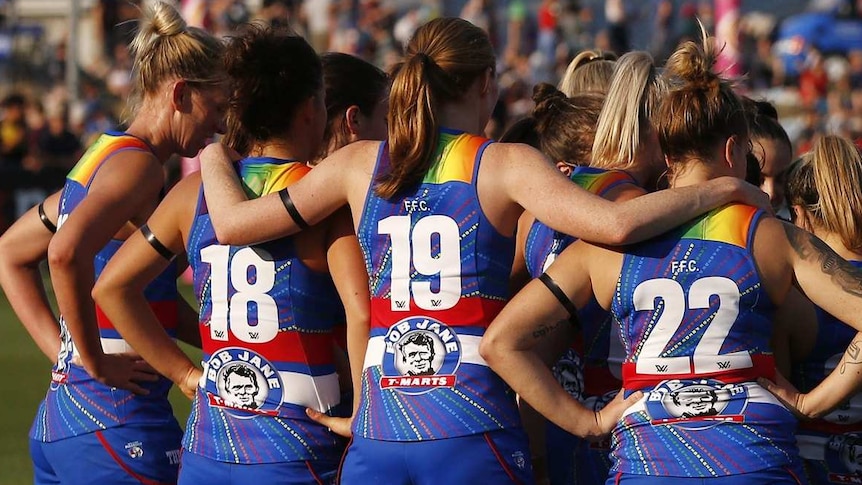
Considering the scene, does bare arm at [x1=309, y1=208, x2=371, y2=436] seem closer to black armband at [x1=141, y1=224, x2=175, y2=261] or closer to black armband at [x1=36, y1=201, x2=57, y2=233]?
black armband at [x1=141, y1=224, x2=175, y2=261]

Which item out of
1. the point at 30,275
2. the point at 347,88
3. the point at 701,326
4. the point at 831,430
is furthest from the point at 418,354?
the point at 30,275

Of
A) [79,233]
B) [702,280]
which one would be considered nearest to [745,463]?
[702,280]

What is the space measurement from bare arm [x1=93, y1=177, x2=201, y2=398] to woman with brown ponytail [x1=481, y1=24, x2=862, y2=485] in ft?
3.81

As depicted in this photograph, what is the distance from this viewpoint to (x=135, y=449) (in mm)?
4562

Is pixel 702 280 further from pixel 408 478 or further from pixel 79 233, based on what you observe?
pixel 79 233

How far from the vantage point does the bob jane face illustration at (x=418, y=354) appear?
149 inches

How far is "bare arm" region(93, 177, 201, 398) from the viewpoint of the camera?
4258mm

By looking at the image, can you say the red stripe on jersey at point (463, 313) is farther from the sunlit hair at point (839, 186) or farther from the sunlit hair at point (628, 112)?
the sunlit hair at point (839, 186)

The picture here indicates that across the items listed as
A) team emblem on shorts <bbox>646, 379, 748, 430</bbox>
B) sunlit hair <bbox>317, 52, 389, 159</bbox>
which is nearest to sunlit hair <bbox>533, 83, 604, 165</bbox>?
sunlit hair <bbox>317, 52, 389, 159</bbox>

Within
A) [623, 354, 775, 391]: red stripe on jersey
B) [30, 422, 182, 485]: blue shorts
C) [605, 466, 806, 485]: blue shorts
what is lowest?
[605, 466, 806, 485]: blue shorts

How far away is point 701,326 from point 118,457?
2.10 m

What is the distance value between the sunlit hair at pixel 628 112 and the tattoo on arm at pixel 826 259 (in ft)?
2.45

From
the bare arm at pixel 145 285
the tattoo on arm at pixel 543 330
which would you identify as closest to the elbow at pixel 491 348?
the tattoo on arm at pixel 543 330

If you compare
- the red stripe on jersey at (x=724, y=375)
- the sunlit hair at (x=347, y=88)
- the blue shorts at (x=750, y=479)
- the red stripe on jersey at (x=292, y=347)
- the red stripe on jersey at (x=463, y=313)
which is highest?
the sunlit hair at (x=347, y=88)
